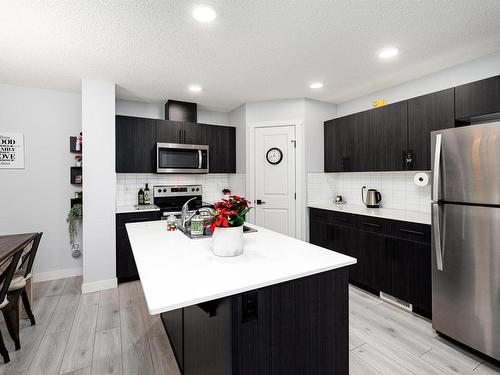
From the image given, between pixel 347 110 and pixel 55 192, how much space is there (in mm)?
4372

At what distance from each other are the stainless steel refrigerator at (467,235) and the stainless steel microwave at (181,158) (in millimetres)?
2946

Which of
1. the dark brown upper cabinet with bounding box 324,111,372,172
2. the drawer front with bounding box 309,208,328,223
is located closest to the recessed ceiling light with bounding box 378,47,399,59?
the dark brown upper cabinet with bounding box 324,111,372,172

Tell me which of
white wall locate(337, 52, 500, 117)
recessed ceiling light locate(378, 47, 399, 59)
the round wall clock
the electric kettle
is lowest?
the electric kettle

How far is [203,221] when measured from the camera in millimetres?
2070

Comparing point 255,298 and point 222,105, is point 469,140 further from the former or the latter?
point 222,105

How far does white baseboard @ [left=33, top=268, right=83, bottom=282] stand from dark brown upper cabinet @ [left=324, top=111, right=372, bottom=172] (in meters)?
3.90

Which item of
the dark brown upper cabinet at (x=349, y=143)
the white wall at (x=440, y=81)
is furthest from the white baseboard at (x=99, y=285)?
the white wall at (x=440, y=81)

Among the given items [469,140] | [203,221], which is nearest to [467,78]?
[469,140]

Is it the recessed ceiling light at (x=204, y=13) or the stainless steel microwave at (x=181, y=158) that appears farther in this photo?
the stainless steel microwave at (x=181, y=158)

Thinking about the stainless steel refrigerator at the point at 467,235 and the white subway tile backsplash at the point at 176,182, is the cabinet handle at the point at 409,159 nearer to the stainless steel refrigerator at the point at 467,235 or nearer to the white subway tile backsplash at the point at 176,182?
the stainless steel refrigerator at the point at 467,235

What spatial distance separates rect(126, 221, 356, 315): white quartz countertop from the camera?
106 cm

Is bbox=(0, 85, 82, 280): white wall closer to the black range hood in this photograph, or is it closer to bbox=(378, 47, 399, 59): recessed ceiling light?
the black range hood

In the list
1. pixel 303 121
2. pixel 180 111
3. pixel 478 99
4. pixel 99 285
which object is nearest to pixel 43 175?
pixel 99 285

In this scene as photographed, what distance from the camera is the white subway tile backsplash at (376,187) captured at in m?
3.18
